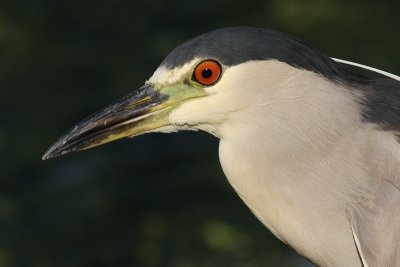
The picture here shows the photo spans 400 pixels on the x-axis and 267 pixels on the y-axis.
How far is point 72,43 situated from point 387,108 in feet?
18.4

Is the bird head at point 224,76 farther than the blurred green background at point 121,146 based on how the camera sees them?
No

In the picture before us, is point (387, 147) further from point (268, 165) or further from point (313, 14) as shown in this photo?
point (313, 14)

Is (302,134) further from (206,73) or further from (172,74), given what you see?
(172,74)

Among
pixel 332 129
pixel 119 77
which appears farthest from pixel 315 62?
pixel 119 77

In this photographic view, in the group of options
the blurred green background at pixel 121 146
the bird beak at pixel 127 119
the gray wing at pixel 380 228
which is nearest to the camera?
the gray wing at pixel 380 228

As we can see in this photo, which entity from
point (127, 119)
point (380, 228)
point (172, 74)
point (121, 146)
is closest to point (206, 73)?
point (172, 74)

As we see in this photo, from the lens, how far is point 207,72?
3602 millimetres

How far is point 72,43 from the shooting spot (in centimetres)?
891

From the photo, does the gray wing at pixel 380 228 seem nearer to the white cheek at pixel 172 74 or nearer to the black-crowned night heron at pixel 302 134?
the black-crowned night heron at pixel 302 134

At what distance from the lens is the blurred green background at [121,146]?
21.6 ft

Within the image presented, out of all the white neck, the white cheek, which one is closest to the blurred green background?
the white neck

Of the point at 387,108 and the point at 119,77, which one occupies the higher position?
the point at 387,108

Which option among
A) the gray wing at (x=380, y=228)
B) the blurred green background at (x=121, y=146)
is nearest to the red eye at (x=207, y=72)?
the gray wing at (x=380, y=228)

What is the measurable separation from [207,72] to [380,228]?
797mm
